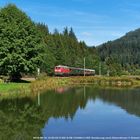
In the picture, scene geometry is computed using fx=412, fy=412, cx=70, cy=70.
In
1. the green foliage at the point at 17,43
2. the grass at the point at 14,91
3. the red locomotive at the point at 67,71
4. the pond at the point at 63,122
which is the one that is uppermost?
the green foliage at the point at 17,43

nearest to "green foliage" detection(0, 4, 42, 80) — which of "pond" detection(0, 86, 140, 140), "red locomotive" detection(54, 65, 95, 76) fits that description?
"pond" detection(0, 86, 140, 140)

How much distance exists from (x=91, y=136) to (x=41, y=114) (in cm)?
1264

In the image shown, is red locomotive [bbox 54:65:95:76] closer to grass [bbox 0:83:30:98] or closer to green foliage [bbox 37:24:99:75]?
green foliage [bbox 37:24:99:75]

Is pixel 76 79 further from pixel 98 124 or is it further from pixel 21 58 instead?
pixel 98 124

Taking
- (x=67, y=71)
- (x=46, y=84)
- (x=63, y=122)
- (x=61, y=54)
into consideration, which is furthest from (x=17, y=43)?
(x=61, y=54)

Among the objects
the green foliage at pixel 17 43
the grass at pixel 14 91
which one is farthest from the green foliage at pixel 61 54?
the grass at pixel 14 91

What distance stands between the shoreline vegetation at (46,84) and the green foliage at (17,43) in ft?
11.1

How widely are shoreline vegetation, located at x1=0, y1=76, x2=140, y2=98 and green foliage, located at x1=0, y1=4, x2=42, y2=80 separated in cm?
339

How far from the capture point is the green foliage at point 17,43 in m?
68.2

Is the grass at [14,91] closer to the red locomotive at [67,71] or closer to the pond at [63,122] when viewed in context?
the pond at [63,122]

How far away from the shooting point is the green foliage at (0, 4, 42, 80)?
6819cm

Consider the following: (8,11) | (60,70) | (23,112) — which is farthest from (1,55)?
(60,70)

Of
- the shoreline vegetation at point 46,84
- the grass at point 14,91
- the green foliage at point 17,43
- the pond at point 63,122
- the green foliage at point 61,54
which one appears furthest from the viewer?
the green foliage at point 61,54

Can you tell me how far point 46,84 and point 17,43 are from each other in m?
15.9
